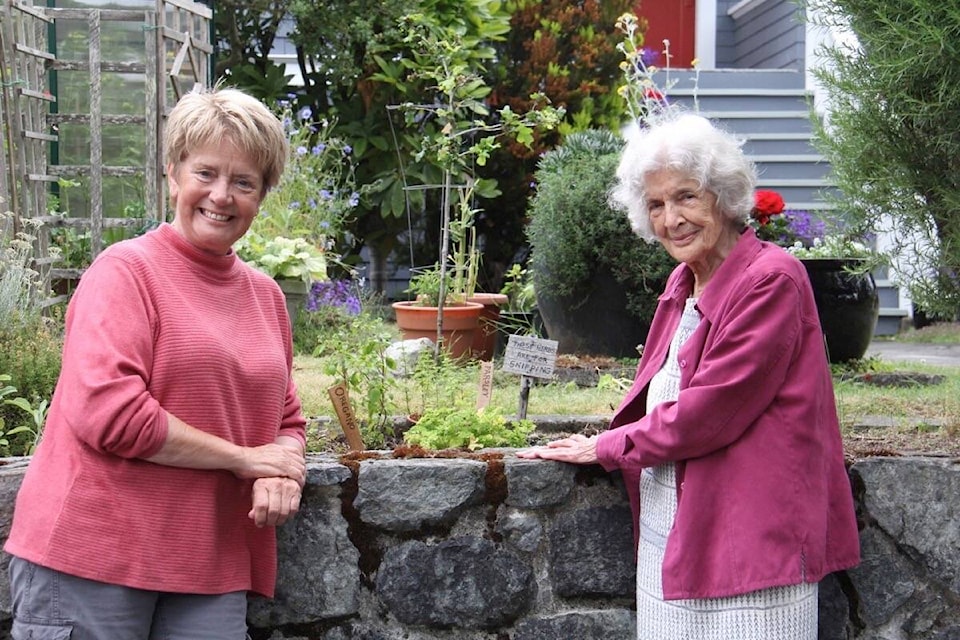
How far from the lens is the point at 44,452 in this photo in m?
2.17

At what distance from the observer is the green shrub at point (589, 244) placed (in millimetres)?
5348

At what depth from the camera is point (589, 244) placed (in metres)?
5.39

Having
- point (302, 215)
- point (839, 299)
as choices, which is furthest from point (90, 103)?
point (839, 299)

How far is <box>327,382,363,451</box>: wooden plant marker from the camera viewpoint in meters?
3.07

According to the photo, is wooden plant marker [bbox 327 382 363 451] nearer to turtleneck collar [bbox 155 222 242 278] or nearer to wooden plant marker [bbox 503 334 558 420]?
wooden plant marker [bbox 503 334 558 420]

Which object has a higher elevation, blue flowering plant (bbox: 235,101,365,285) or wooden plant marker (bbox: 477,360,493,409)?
blue flowering plant (bbox: 235,101,365,285)

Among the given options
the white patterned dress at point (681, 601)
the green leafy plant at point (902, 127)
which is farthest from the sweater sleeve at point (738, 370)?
the green leafy plant at point (902, 127)

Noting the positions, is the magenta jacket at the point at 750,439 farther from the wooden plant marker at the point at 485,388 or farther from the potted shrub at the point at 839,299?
the potted shrub at the point at 839,299

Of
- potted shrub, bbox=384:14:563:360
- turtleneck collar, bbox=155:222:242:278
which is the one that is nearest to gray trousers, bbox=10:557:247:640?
turtleneck collar, bbox=155:222:242:278

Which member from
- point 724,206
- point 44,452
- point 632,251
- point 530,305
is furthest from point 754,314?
point 530,305

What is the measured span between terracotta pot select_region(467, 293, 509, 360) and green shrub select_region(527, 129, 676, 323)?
0.46 m

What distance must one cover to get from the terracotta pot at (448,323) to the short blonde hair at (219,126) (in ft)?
11.1

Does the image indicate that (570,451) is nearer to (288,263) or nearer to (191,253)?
(191,253)

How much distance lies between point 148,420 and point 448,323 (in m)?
3.71
